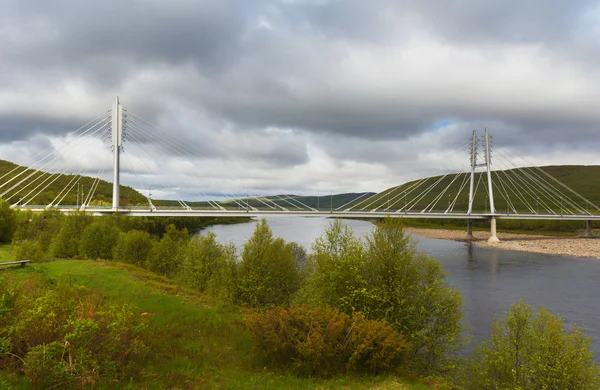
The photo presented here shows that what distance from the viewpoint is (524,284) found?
130 feet

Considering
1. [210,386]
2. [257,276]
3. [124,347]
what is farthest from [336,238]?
[124,347]

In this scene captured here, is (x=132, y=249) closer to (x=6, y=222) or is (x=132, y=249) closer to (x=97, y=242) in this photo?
(x=97, y=242)

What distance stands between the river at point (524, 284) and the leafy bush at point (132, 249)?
10.8 meters

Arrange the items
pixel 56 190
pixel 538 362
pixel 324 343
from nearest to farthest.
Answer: pixel 324 343, pixel 538 362, pixel 56 190

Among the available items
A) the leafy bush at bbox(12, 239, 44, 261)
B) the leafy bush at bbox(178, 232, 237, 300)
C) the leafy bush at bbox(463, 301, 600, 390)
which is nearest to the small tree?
the leafy bush at bbox(12, 239, 44, 261)

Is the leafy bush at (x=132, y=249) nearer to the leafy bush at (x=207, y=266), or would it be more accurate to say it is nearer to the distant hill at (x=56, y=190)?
the leafy bush at (x=207, y=266)

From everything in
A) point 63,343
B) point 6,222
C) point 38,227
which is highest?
point 6,222

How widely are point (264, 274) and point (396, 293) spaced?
10461 mm

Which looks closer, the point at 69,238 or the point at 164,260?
the point at 164,260

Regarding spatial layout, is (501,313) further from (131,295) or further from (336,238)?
(131,295)

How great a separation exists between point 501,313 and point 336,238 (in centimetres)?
1592

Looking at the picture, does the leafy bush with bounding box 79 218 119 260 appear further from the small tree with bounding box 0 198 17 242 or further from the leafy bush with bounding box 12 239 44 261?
the small tree with bounding box 0 198 17 242

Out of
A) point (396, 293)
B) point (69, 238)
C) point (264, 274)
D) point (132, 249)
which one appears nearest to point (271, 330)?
point (396, 293)

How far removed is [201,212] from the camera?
179 feet
